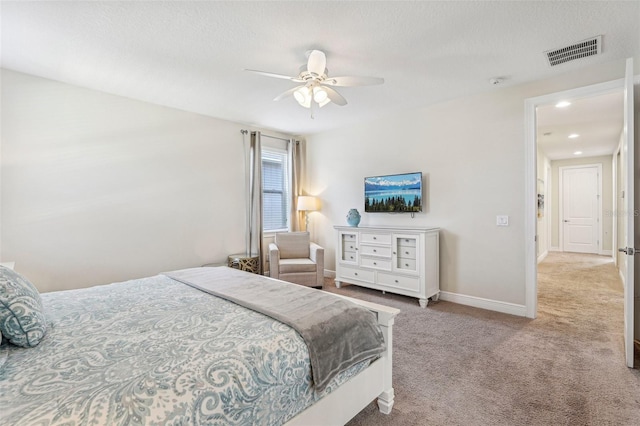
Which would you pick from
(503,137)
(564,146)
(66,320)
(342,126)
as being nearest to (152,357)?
(66,320)

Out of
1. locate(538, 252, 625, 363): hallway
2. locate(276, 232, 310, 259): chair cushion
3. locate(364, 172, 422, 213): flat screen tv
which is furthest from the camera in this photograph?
locate(276, 232, 310, 259): chair cushion

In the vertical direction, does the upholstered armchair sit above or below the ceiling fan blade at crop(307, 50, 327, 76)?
below

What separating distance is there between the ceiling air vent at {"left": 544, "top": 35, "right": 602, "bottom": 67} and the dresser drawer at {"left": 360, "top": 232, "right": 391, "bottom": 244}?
242 centimetres

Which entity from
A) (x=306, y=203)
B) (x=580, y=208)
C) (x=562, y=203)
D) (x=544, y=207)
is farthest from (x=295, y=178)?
(x=580, y=208)

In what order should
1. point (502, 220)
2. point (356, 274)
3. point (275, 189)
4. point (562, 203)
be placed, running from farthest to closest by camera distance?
point (562, 203)
point (275, 189)
point (356, 274)
point (502, 220)

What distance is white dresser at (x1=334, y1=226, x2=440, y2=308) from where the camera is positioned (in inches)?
142

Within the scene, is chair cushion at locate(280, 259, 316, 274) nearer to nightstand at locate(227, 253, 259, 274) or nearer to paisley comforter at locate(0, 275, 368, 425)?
nightstand at locate(227, 253, 259, 274)

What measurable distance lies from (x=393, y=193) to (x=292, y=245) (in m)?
1.75

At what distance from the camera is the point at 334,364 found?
1.39 meters

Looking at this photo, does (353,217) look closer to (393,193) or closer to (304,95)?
(393,193)

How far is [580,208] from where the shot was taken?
7.61m

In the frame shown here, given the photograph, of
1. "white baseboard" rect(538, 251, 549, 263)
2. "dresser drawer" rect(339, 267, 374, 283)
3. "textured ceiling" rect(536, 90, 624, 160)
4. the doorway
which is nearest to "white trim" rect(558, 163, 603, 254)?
the doorway

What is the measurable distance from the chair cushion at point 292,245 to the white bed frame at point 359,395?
286cm

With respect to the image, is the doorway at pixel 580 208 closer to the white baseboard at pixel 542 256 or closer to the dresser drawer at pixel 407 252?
the white baseboard at pixel 542 256
